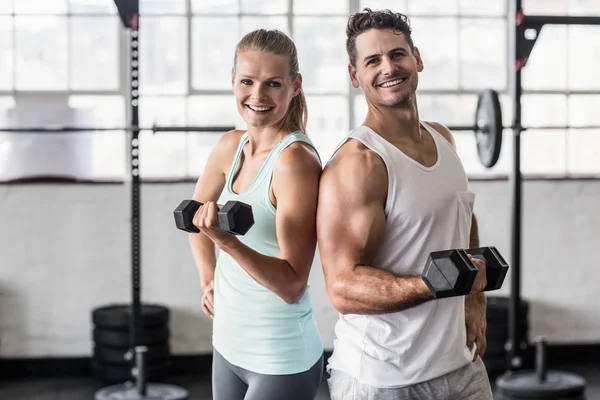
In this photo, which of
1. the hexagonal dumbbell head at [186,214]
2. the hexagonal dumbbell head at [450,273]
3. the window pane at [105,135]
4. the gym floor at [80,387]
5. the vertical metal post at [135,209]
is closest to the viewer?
the hexagonal dumbbell head at [450,273]

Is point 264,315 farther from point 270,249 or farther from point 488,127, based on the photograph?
point 488,127

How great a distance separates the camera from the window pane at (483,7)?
4.75 m

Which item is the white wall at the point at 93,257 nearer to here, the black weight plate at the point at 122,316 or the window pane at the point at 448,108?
the black weight plate at the point at 122,316

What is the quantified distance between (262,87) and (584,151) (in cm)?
354

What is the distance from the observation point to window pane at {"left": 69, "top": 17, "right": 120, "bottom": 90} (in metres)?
4.48

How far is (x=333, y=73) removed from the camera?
4.64m

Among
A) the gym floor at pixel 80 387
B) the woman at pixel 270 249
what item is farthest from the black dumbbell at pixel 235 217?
the gym floor at pixel 80 387

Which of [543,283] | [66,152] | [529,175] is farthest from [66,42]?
[543,283]

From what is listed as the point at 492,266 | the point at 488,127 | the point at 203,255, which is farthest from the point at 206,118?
the point at 492,266

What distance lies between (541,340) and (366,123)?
2.65m

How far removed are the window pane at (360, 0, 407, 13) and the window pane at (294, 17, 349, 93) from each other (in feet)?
0.65

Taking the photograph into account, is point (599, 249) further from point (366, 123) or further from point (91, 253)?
point (366, 123)

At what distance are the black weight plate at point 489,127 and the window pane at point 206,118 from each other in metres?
1.39

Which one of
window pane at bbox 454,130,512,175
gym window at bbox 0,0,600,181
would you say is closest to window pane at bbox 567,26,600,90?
gym window at bbox 0,0,600,181
